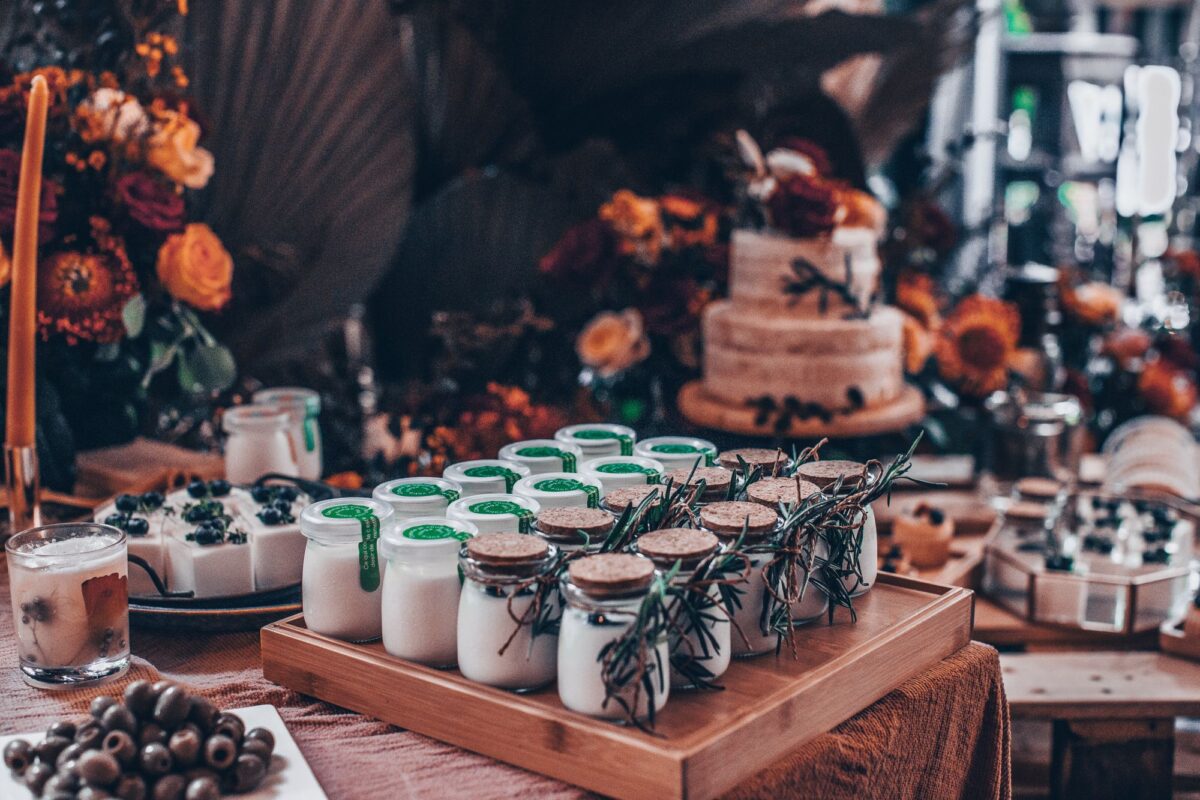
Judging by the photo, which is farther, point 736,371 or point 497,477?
point 736,371

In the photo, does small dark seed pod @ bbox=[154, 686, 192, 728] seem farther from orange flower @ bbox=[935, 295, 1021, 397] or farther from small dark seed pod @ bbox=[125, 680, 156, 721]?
orange flower @ bbox=[935, 295, 1021, 397]

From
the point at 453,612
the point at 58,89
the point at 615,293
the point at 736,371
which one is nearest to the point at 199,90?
the point at 58,89

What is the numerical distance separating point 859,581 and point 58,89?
1272 mm

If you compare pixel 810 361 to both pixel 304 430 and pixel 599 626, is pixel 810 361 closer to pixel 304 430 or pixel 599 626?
pixel 304 430

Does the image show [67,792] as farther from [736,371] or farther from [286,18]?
[286,18]

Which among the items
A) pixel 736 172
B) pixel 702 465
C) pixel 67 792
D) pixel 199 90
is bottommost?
pixel 67 792

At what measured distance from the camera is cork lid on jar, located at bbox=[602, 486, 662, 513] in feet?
4.00

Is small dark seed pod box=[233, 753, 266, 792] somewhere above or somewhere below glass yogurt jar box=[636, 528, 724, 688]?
below

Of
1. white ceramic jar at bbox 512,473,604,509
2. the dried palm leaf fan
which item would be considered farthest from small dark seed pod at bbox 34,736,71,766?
the dried palm leaf fan

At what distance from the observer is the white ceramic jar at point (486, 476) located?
1347 mm

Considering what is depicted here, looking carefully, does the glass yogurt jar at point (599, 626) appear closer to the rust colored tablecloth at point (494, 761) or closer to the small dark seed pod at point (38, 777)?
the rust colored tablecloth at point (494, 761)

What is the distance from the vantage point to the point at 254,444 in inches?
72.1

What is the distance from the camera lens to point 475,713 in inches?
43.4

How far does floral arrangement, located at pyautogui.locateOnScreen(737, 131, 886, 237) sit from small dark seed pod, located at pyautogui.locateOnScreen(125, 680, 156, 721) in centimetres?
145
